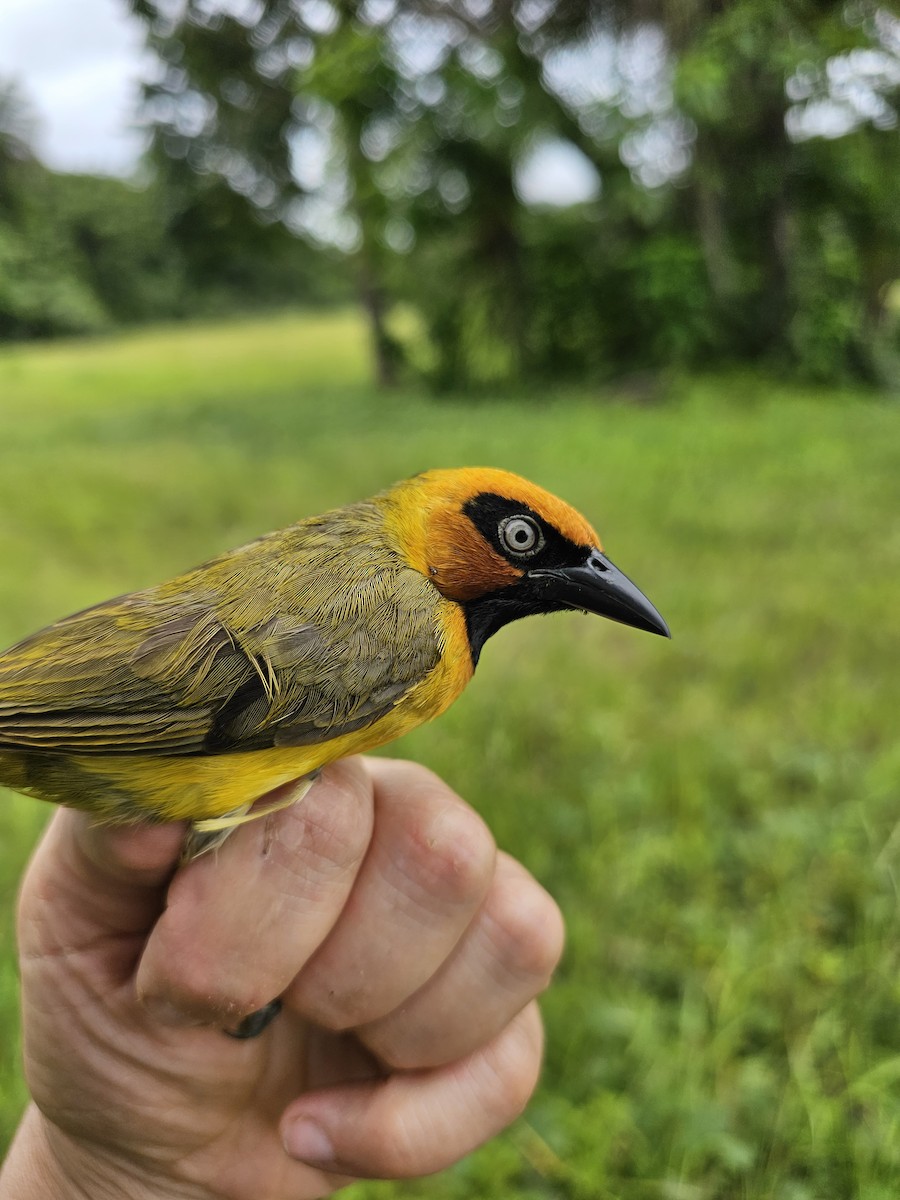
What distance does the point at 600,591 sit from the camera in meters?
1.13

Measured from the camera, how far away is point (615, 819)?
2.34 m

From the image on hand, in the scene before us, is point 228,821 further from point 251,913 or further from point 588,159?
point 588,159

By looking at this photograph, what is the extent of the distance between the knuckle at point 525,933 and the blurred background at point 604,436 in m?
0.60

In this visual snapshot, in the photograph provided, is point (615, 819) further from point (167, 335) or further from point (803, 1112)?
point (167, 335)

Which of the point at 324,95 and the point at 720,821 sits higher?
the point at 324,95

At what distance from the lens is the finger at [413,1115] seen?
3.73ft

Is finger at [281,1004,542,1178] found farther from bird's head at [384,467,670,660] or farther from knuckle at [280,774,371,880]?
bird's head at [384,467,670,660]

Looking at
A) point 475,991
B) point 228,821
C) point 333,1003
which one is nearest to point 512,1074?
point 475,991

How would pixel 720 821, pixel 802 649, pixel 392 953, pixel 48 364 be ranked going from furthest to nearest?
pixel 48 364 → pixel 802 649 → pixel 720 821 → pixel 392 953

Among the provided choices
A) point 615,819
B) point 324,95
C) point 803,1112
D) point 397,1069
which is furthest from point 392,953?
point 324,95

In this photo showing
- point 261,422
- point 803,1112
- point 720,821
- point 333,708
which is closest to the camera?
point 333,708

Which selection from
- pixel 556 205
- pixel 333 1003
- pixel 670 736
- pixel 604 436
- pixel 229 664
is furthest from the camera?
pixel 556 205

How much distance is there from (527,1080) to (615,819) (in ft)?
3.91

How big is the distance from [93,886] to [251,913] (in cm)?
29
